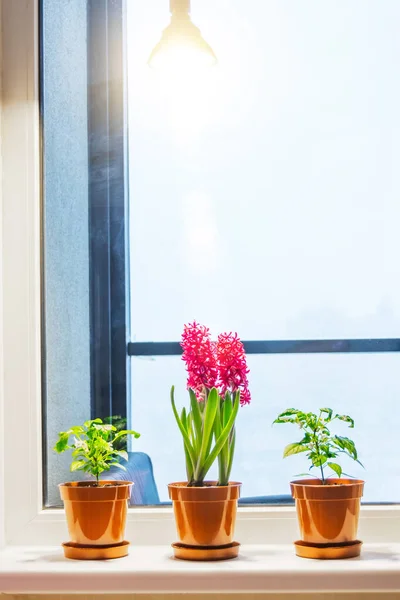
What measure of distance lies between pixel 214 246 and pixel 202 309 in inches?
5.4

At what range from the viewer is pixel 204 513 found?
5.03 feet

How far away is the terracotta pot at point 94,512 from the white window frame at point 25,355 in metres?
0.17

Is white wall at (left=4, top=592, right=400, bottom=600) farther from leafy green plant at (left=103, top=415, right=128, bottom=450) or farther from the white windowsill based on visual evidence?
leafy green plant at (left=103, top=415, right=128, bottom=450)

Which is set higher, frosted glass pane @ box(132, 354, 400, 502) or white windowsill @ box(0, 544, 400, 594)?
frosted glass pane @ box(132, 354, 400, 502)

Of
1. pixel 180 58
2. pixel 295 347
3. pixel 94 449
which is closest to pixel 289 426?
pixel 295 347

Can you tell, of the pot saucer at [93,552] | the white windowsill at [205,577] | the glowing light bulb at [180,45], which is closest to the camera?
the white windowsill at [205,577]

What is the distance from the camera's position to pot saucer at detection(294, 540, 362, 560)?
1.52m

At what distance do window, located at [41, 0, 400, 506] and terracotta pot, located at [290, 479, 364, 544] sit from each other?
0.22 m

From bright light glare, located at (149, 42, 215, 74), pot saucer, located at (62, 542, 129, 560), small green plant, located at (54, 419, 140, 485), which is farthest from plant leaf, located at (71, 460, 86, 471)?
bright light glare, located at (149, 42, 215, 74)

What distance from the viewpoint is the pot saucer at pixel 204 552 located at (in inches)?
60.1

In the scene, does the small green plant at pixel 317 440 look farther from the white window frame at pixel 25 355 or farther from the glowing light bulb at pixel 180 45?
the glowing light bulb at pixel 180 45

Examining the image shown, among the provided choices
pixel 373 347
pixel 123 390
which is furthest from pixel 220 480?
pixel 373 347

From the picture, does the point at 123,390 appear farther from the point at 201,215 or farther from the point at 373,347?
the point at 373,347

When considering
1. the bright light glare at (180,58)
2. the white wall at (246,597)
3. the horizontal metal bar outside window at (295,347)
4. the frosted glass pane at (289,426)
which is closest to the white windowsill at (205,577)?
the white wall at (246,597)
